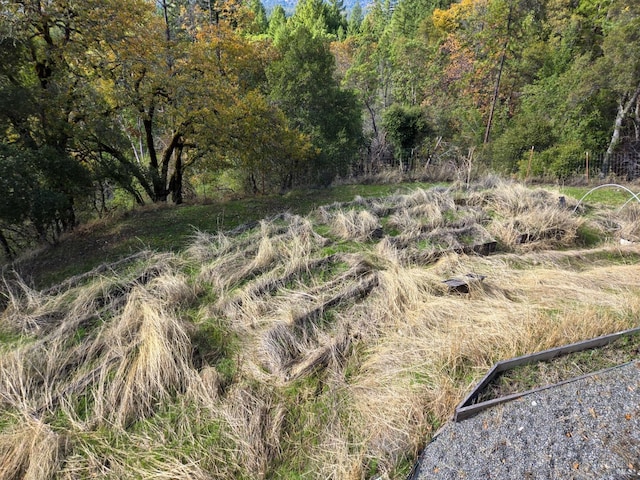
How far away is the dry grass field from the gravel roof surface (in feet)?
0.59

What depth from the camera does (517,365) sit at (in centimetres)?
242

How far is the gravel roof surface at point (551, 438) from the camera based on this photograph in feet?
5.71

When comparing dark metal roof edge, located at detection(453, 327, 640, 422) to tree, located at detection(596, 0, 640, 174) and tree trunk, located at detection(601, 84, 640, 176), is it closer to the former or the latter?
tree, located at detection(596, 0, 640, 174)

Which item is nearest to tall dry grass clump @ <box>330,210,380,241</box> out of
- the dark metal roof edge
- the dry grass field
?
the dry grass field

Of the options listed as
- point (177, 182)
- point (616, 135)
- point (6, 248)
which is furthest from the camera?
point (616, 135)

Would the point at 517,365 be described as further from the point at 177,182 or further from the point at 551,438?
the point at 177,182

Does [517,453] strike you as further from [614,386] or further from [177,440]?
[177,440]

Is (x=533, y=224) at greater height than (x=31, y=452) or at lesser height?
greater

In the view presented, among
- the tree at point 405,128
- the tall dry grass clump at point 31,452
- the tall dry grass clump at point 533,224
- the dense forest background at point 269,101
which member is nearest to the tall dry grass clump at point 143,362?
the tall dry grass clump at point 31,452

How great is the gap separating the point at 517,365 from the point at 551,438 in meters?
0.58

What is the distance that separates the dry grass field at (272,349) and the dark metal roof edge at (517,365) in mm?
72

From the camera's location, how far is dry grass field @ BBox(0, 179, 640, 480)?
6.79 feet

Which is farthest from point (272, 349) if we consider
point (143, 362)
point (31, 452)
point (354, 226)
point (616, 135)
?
point (616, 135)

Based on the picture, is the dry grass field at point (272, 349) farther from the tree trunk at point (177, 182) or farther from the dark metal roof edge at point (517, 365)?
the tree trunk at point (177, 182)
